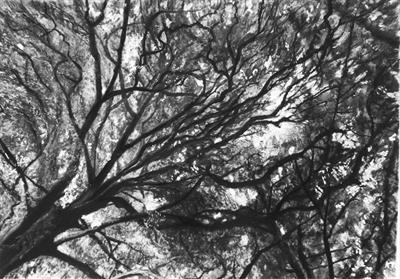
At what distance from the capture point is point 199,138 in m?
1.62

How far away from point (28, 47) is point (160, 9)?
56cm

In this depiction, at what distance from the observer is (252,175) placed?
1.62 m

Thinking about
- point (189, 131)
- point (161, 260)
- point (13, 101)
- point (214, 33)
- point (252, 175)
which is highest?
point (214, 33)

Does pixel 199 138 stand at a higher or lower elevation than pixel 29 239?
higher

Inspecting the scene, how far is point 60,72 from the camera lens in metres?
1.61

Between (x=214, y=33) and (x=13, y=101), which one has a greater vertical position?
(x=214, y=33)

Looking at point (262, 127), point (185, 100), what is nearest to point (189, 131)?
point (185, 100)

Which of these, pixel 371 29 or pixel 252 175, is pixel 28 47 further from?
pixel 371 29

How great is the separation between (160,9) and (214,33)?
0.76 ft

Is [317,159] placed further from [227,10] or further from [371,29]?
[227,10]

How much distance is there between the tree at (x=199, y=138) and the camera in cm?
156

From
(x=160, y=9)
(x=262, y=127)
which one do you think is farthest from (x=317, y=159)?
(x=160, y=9)

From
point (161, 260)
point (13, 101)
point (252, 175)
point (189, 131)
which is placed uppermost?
point (13, 101)

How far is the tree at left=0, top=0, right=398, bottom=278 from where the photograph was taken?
5.12 ft
